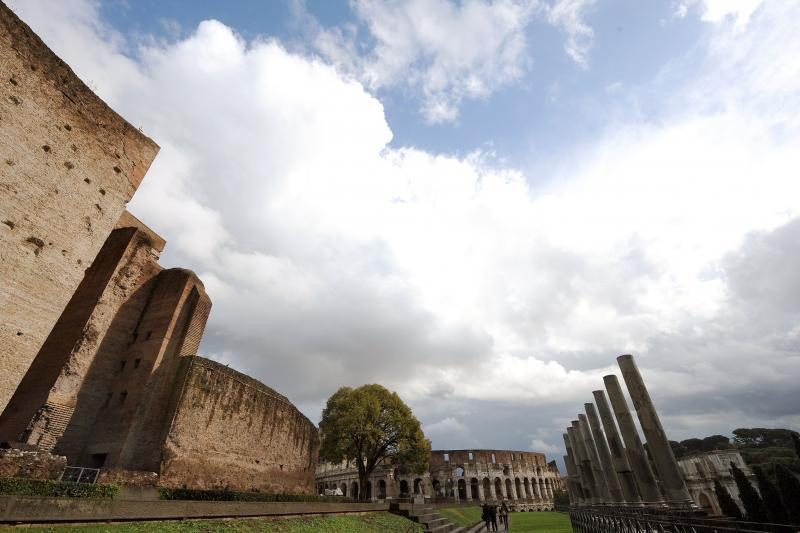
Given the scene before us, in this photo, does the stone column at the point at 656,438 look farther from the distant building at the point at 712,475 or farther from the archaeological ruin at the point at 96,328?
the distant building at the point at 712,475

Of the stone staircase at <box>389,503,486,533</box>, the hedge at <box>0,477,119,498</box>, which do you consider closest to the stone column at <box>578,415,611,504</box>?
the stone staircase at <box>389,503,486,533</box>

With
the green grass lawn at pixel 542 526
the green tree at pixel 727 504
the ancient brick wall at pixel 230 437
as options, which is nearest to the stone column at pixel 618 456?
the green grass lawn at pixel 542 526

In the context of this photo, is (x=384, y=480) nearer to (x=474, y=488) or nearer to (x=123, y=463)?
(x=474, y=488)

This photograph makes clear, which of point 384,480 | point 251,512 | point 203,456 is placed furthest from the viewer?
point 384,480

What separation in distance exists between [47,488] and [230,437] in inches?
460

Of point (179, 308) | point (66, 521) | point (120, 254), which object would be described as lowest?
point (66, 521)

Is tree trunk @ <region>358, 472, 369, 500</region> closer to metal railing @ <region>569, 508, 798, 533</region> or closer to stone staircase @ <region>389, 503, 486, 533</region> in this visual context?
stone staircase @ <region>389, 503, 486, 533</region>

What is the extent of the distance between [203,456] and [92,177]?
12332 millimetres

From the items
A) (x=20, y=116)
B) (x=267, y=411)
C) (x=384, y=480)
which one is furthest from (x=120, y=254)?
(x=384, y=480)

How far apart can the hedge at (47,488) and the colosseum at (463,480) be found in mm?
45796

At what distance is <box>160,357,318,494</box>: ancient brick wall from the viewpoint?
53.4 feet

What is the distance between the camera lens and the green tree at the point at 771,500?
18394 mm

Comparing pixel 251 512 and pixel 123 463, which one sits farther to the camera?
pixel 123 463

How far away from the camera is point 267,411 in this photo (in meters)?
22.0
